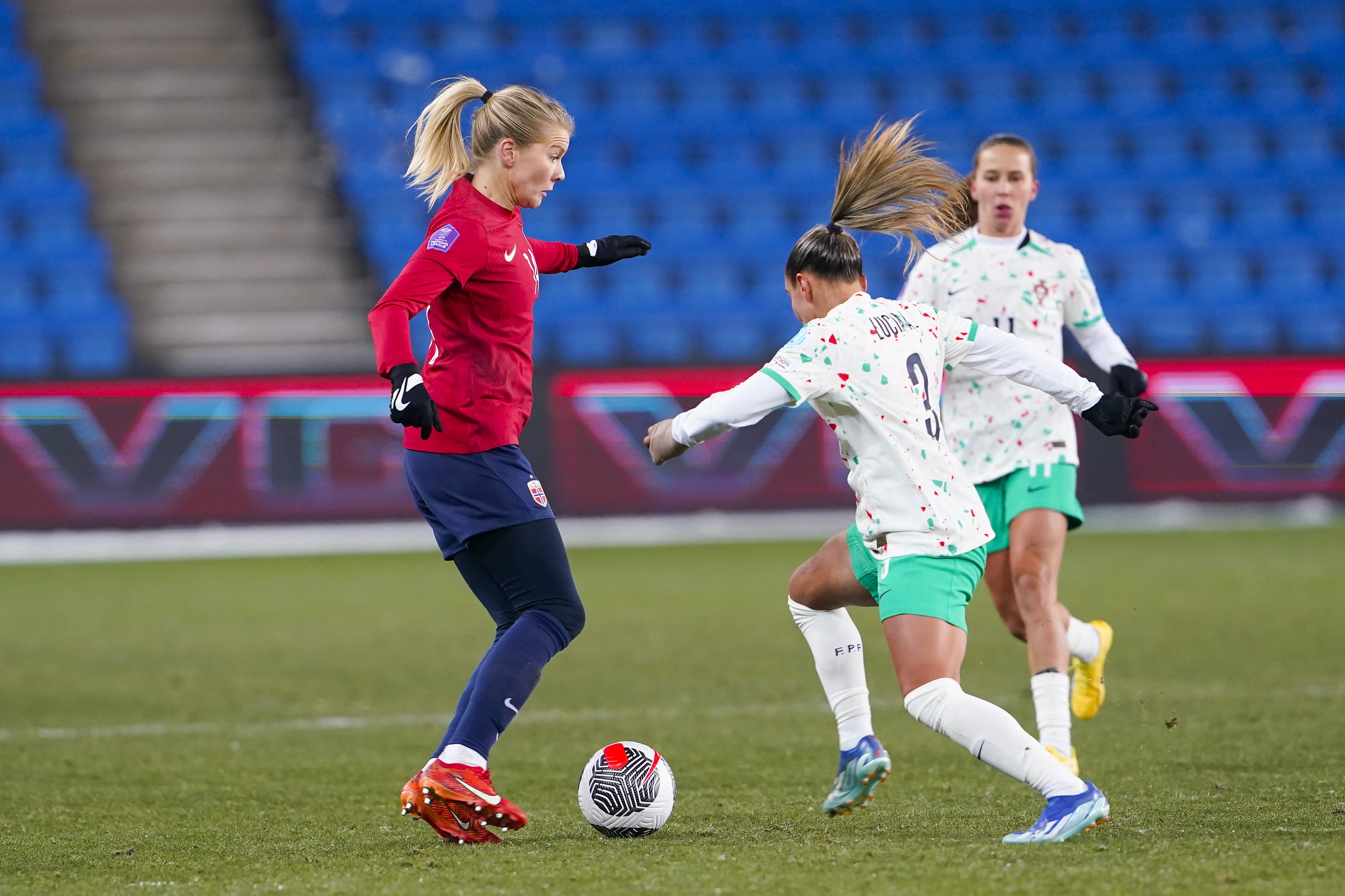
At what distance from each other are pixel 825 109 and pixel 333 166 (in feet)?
16.5

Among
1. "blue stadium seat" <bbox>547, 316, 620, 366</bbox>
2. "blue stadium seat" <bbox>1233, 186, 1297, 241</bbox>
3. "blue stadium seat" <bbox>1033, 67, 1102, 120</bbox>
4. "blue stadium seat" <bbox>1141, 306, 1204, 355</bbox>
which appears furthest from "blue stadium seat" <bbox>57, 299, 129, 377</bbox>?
"blue stadium seat" <bbox>1233, 186, 1297, 241</bbox>

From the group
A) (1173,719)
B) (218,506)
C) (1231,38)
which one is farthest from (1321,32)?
(1173,719)

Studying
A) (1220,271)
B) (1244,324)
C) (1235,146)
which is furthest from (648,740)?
(1235,146)

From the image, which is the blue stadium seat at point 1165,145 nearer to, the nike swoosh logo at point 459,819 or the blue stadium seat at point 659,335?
the blue stadium seat at point 659,335

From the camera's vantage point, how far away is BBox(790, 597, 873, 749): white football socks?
4.13m

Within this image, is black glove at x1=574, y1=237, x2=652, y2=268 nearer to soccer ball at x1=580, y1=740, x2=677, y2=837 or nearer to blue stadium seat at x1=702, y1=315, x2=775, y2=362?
soccer ball at x1=580, y1=740, x2=677, y2=837

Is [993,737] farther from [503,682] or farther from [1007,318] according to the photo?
[1007,318]

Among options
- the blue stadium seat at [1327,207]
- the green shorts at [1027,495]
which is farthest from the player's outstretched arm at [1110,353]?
the blue stadium seat at [1327,207]

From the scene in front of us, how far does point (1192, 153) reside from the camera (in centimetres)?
1634

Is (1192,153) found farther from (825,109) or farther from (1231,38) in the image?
(825,109)

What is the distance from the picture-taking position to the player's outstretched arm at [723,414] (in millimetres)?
3486

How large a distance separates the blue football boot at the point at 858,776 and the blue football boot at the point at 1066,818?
43cm

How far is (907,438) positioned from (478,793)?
4.25 feet

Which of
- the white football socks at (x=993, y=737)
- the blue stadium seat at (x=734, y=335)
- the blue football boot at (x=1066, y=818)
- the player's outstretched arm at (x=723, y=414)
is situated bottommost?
the blue stadium seat at (x=734, y=335)
